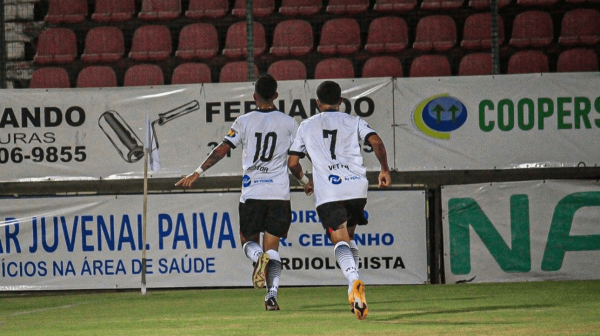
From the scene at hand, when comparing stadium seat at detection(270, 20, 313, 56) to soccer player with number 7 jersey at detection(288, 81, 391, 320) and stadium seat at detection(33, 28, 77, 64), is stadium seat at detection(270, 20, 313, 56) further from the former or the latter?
soccer player with number 7 jersey at detection(288, 81, 391, 320)

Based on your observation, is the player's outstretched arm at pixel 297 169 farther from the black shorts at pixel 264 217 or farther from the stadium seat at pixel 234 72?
the stadium seat at pixel 234 72

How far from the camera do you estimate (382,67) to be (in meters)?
14.1

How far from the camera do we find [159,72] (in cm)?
1442

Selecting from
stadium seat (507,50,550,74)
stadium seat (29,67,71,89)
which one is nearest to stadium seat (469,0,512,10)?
stadium seat (507,50,550,74)

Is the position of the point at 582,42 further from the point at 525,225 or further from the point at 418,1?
the point at 525,225

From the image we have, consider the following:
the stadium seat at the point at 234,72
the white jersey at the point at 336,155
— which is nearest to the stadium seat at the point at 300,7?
the stadium seat at the point at 234,72

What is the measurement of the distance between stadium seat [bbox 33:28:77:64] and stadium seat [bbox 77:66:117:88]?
64 centimetres

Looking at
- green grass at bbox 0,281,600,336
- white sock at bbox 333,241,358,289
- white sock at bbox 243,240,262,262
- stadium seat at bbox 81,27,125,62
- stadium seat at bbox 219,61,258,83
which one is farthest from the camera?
stadium seat at bbox 81,27,125,62

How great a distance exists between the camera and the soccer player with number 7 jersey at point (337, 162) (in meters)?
7.87

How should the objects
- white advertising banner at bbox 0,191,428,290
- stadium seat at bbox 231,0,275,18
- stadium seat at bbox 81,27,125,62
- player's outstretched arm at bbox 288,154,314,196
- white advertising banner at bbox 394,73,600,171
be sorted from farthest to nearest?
stadium seat at bbox 231,0,275,18 < stadium seat at bbox 81,27,125,62 < white advertising banner at bbox 0,191,428,290 < white advertising banner at bbox 394,73,600,171 < player's outstretched arm at bbox 288,154,314,196

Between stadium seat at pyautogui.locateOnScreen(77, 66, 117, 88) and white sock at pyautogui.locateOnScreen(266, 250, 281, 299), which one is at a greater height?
stadium seat at pyautogui.locateOnScreen(77, 66, 117, 88)

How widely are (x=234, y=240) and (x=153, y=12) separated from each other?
4.96 meters

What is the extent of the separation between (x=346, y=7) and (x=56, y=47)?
15.2 feet

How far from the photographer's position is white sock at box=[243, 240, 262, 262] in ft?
27.5
